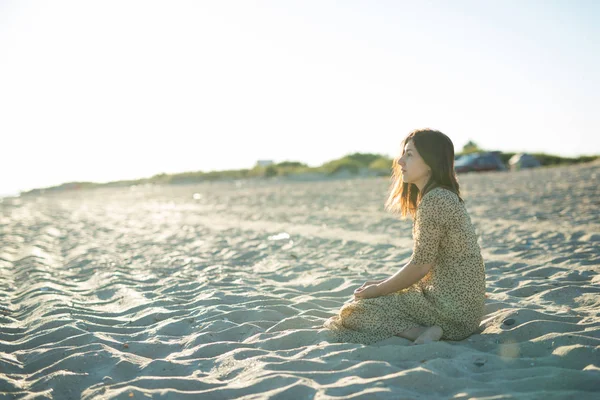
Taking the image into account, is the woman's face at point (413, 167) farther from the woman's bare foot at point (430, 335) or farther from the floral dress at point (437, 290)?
the woman's bare foot at point (430, 335)

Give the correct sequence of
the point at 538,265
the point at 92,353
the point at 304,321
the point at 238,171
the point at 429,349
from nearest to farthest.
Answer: the point at 429,349 → the point at 92,353 → the point at 304,321 → the point at 538,265 → the point at 238,171

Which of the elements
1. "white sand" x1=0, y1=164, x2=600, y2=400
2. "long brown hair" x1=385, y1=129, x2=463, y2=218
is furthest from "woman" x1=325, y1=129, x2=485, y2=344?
"white sand" x1=0, y1=164, x2=600, y2=400

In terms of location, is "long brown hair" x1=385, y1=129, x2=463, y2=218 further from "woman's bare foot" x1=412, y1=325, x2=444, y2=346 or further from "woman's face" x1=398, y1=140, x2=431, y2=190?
"woman's bare foot" x1=412, y1=325, x2=444, y2=346

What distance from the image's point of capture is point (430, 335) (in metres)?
3.13

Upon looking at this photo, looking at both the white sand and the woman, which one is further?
the woman

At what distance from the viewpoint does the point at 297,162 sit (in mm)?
37125

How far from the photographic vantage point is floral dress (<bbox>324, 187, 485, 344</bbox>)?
3.08 m

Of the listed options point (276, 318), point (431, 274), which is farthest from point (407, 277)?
point (276, 318)

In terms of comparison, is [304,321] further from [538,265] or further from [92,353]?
[538,265]

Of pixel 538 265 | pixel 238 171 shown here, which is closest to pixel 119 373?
pixel 538 265

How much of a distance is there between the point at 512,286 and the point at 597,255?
1476 mm

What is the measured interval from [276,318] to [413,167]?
5.60 feet

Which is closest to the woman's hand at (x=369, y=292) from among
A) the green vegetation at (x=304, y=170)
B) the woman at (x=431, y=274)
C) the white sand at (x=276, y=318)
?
the woman at (x=431, y=274)

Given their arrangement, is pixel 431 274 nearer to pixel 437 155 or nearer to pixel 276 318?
pixel 437 155
